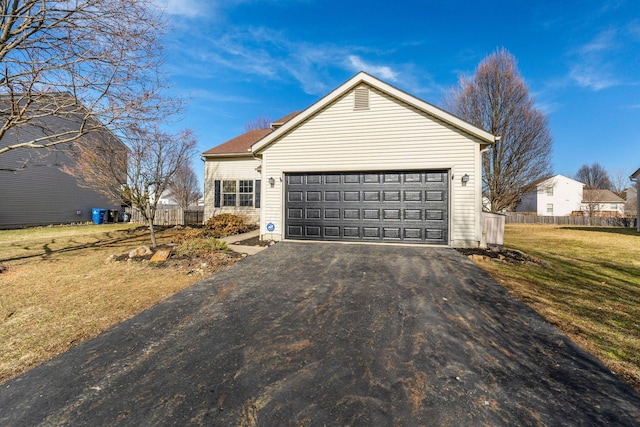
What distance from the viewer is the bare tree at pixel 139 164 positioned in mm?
8025

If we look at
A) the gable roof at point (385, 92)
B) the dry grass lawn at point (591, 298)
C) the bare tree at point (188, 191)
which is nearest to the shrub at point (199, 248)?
the gable roof at point (385, 92)

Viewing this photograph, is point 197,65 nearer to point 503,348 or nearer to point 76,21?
point 76,21

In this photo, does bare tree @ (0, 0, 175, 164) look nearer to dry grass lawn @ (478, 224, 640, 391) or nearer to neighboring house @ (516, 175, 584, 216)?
dry grass lawn @ (478, 224, 640, 391)

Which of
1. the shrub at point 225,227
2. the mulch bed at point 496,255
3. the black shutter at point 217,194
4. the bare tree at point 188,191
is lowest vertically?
the mulch bed at point 496,255

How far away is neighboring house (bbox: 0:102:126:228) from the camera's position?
1616 centimetres

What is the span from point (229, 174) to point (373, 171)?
32.5 ft

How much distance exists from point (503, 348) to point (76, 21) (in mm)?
9783

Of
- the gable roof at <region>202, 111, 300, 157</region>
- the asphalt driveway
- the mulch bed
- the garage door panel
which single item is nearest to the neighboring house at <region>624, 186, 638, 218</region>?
the mulch bed

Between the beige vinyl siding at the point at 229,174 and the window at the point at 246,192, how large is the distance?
0.24 m

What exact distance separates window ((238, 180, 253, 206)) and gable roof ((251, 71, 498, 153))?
233 inches

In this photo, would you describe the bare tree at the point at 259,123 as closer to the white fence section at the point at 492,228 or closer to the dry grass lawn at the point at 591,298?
the white fence section at the point at 492,228

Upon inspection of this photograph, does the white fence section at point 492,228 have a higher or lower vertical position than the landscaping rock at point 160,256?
higher

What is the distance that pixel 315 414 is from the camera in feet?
6.24

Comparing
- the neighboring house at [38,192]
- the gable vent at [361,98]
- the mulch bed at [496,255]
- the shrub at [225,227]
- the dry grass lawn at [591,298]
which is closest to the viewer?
the dry grass lawn at [591,298]
